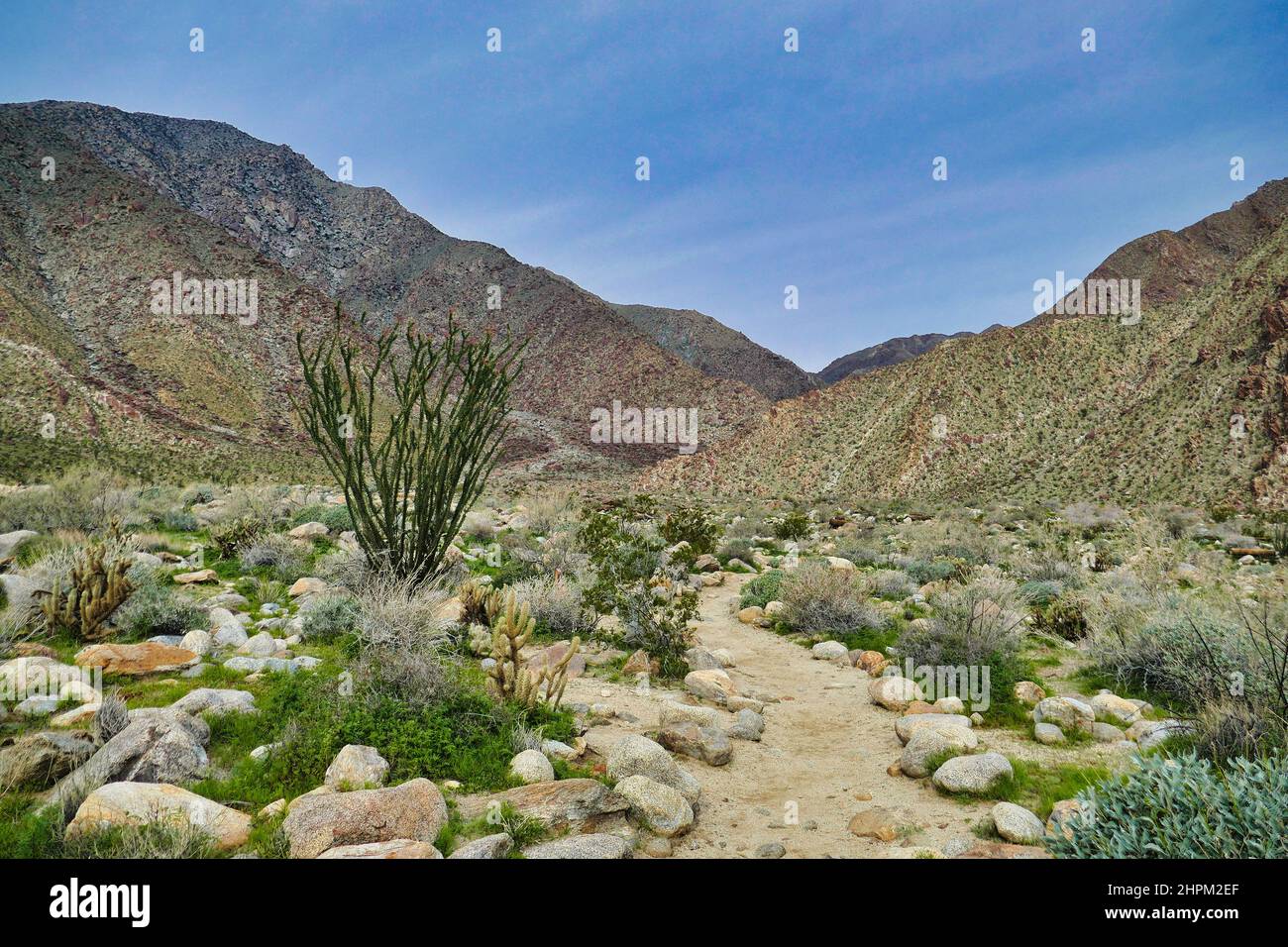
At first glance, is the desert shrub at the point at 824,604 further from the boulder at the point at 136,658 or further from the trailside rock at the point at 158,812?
the trailside rock at the point at 158,812

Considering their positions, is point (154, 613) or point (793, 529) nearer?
point (154, 613)

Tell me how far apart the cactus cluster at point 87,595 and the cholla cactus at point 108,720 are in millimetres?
2756

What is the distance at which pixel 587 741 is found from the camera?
197 inches

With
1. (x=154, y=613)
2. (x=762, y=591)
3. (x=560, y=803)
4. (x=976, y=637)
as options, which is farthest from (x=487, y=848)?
(x=762, y=591)

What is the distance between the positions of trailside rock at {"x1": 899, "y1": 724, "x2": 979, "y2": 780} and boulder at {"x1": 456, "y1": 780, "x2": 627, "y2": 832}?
2.25 m

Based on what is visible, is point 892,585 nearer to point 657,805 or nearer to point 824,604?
point 824,604

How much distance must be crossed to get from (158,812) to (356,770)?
93 cm

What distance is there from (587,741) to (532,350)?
281 ft

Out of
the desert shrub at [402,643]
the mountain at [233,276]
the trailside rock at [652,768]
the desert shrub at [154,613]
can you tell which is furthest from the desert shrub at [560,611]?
the mountain at [233,276]

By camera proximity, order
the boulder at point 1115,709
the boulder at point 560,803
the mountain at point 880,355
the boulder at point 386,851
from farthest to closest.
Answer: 1. the mountain at point 880,355
2. the boulder at point 1115,709
3. the boulder at point 560,803
4. the boulder at point 386,851

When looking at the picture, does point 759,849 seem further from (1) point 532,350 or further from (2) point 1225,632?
(1) point 532,350

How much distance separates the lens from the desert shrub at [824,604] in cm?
912

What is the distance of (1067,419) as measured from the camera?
35.8m
